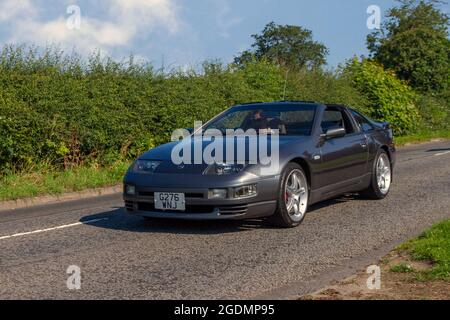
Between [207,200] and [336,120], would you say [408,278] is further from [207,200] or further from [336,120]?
[336,120]

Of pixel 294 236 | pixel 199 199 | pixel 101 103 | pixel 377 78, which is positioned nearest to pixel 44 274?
pixel 199 199

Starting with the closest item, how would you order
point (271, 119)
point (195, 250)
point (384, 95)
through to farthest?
point (195, 250) < point (271, 119) < point (384, 95)

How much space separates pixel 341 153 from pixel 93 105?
7.06 m

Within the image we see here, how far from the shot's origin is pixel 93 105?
1473 cm

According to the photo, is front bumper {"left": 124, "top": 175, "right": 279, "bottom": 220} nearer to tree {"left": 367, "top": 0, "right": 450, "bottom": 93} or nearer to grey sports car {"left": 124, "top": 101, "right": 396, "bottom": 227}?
grey sports car {"left": 124, "top": 101, "right": 396, "bottom": 227}

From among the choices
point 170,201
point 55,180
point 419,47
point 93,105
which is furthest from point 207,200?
point 419,47

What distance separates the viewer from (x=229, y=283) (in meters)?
5.72

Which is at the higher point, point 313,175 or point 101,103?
point 101,103

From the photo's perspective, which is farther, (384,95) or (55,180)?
(384,95)

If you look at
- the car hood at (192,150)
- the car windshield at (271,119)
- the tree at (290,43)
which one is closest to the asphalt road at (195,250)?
the car hood at (192,150)

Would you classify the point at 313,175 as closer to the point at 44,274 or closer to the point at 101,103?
the point at 44,274

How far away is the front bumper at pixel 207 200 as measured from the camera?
7539 millimetres
